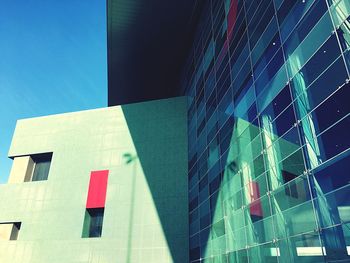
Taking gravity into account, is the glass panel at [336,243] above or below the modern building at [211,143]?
below

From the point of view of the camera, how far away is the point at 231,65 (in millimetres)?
17594

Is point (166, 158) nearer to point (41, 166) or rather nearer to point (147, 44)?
point (147, 44)

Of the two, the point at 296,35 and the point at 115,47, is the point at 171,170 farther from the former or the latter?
the point at 296,35

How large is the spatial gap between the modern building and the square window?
9 centimetres

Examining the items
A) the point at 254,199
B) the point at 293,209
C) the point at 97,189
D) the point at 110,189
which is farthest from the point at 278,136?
the point at 97,189

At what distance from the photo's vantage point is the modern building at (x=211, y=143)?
895 centimetres

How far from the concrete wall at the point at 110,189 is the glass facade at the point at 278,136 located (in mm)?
5037

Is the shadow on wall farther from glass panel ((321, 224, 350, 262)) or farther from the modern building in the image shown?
glass panel ((321, 224, 350, 262))

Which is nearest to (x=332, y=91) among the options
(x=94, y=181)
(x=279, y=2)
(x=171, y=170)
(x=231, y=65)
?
(x=279, y=2)

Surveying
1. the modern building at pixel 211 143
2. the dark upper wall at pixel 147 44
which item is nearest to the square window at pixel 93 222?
the modern building at pixel 211 143

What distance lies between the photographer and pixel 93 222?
27.0 meters

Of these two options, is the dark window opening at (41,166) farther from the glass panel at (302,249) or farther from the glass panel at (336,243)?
the glass panel at (336,243)

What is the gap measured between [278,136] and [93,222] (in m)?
21.0

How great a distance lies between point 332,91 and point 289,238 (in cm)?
499
